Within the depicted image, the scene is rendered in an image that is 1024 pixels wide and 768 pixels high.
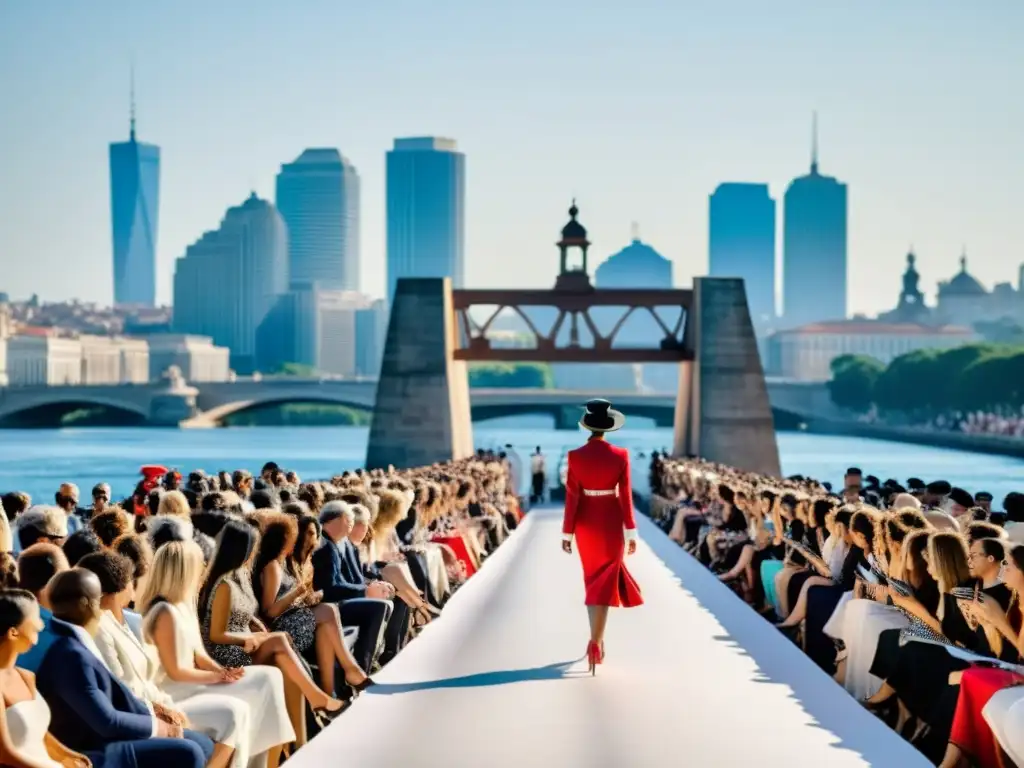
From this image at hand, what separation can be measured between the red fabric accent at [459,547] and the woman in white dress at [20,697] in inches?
434

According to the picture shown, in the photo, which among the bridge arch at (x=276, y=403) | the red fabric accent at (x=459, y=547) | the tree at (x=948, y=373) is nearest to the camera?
the red fabric accent at (x=459, y=547)

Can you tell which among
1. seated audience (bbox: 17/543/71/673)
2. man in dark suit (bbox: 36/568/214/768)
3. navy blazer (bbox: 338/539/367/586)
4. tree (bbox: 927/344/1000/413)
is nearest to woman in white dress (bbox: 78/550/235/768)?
seated audience (bbox: 17/543/71/673)

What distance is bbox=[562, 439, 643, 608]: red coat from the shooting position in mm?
12391

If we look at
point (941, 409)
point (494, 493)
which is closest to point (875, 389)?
point (941, 409)

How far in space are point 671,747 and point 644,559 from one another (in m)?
13.0

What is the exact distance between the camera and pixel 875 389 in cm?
14138

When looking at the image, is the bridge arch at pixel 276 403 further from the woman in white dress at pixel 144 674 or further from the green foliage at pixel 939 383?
the woman in white dress at pixel 144 674

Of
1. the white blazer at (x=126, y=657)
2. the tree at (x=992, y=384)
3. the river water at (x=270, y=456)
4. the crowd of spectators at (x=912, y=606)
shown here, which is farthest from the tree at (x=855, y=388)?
the white blazer at (x=126, y=657)

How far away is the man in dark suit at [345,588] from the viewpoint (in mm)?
11250

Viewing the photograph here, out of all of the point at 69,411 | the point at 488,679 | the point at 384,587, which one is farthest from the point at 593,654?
the point at 69,411

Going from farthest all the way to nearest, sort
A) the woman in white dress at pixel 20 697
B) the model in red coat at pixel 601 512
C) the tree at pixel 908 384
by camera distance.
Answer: the tree at pixel 908 384, the model in red coat at pixel 601 512, the woman in white dress at pixel 20 697

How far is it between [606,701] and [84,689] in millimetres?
4584

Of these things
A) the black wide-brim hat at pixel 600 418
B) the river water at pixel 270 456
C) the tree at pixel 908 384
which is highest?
the black wide-brim hat at pixel 600 418

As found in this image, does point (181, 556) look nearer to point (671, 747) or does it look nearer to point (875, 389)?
point (671, 747)
